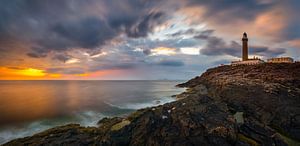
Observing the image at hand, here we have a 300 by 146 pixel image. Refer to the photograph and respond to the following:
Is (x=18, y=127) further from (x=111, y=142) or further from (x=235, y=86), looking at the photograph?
(x=235, y=86)

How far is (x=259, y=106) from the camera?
13.5 metres

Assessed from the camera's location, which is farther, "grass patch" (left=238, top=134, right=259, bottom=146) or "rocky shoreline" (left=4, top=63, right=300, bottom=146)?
"rocky shoreline" (left=4, top=63, right=300, bottom=146)

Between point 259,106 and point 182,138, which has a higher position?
point 259,106

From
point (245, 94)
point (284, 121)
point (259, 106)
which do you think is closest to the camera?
point (284, 121)

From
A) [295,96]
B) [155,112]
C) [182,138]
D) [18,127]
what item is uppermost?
[295,96]

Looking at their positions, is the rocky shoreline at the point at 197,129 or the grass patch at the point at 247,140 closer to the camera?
the grass patch at the point at 247,140

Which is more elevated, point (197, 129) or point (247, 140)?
point (197, 129)

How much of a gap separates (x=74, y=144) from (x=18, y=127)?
11.5m

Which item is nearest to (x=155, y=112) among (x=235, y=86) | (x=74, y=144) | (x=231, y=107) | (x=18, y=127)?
(x=74, y=144)

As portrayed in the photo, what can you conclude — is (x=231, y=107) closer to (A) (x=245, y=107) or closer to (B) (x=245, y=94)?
(A) (x=245, y=107)

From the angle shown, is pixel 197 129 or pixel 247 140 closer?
pixel 247 140

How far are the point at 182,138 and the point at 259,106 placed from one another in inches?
337

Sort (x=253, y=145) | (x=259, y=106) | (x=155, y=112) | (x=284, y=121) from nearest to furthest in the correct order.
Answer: (x=253, y=145) → (x=155, y=112) → (x=284, y=121) → (x=259, y=106)

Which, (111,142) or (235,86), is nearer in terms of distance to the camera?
(111,142)
